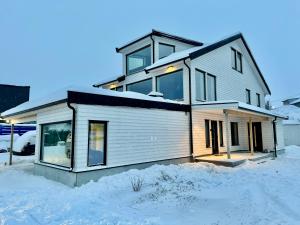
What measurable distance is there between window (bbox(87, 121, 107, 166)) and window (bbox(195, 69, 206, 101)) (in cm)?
679

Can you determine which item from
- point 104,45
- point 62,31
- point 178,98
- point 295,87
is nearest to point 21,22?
point 62,31

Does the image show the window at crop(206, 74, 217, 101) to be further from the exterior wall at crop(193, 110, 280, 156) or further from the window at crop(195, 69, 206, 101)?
the exterior wall at crop(193, 110, 280, 156)

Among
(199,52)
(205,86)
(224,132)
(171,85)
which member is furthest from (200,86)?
(224,132)

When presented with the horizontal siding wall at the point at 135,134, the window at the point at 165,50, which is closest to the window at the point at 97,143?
the horizontal siding wall at the point at 135,134

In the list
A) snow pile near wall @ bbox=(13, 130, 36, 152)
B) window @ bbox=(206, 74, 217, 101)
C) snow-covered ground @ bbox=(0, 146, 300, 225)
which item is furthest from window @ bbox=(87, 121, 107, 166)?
snow pile near wall @ bbox=(13, 130, 36, 152)

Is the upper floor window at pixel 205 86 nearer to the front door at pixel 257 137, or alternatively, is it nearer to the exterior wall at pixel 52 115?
the front door at pixel 257 137

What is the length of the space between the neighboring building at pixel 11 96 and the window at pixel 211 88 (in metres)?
27.7

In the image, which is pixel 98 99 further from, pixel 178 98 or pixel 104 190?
pixel 178 98

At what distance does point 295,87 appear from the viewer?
129 meters

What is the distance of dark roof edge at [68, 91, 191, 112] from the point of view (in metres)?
7.81

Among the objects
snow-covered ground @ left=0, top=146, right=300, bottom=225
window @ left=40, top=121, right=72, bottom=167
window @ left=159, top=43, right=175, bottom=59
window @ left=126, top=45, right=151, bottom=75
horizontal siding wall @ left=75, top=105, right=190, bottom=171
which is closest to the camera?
snow-covered ground @ left=0, top=146, right=300, bottom=225

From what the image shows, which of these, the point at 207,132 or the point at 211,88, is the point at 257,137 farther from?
the point at 211,88

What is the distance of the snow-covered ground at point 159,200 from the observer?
16.4 feet

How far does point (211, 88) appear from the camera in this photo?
49.9ft
